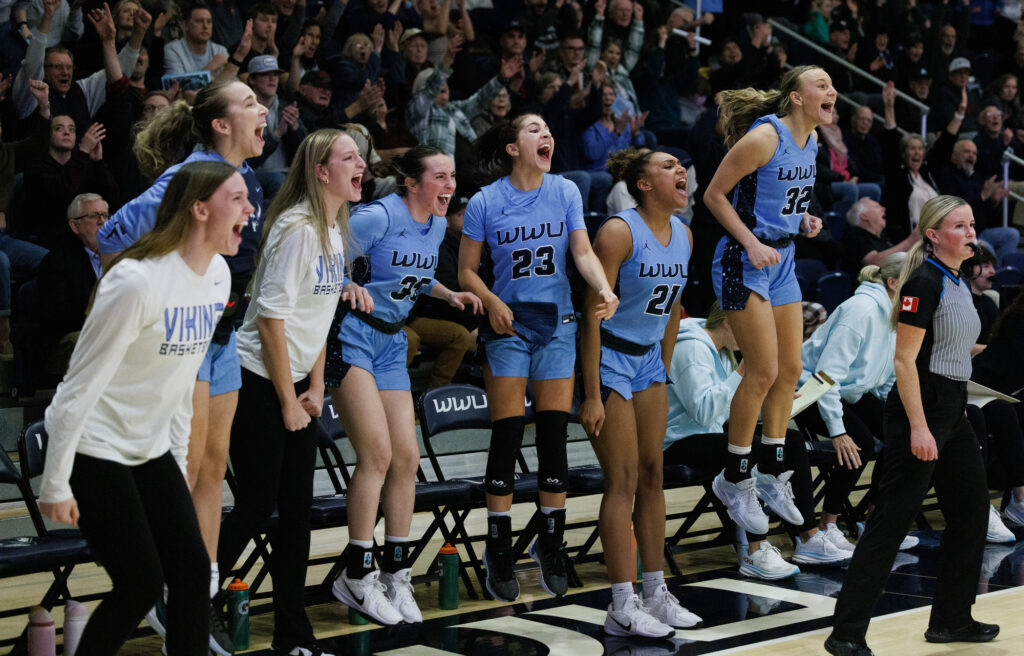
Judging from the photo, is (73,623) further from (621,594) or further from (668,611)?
(668,611)

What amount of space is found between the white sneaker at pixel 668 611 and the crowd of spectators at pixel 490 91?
85.6 inches

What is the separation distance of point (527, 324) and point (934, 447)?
1.73m

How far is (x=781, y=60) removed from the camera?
12.0 m

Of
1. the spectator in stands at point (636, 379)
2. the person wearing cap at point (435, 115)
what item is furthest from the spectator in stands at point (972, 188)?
the spectator in stands at point (636, 379)

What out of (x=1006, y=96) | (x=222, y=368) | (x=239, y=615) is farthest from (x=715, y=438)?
(x=1006, y=96)

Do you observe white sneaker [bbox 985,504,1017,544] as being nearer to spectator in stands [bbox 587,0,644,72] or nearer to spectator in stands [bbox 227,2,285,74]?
spectator in stands [bbox 587,0,644,72]

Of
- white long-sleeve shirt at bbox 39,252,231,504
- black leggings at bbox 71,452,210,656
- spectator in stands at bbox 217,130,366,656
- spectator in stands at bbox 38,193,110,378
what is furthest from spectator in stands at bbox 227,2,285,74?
black leggings at bbox 71,452,210,656

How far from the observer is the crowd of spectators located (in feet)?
24.4

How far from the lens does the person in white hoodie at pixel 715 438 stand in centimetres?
613

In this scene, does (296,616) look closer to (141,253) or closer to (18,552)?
(18,552)

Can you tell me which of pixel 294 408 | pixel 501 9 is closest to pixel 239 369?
pixel 294 408

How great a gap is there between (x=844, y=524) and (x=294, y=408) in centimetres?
423

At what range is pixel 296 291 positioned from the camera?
437cm

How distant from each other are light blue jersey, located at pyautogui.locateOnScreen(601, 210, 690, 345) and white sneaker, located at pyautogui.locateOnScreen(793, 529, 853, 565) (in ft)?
5.93
